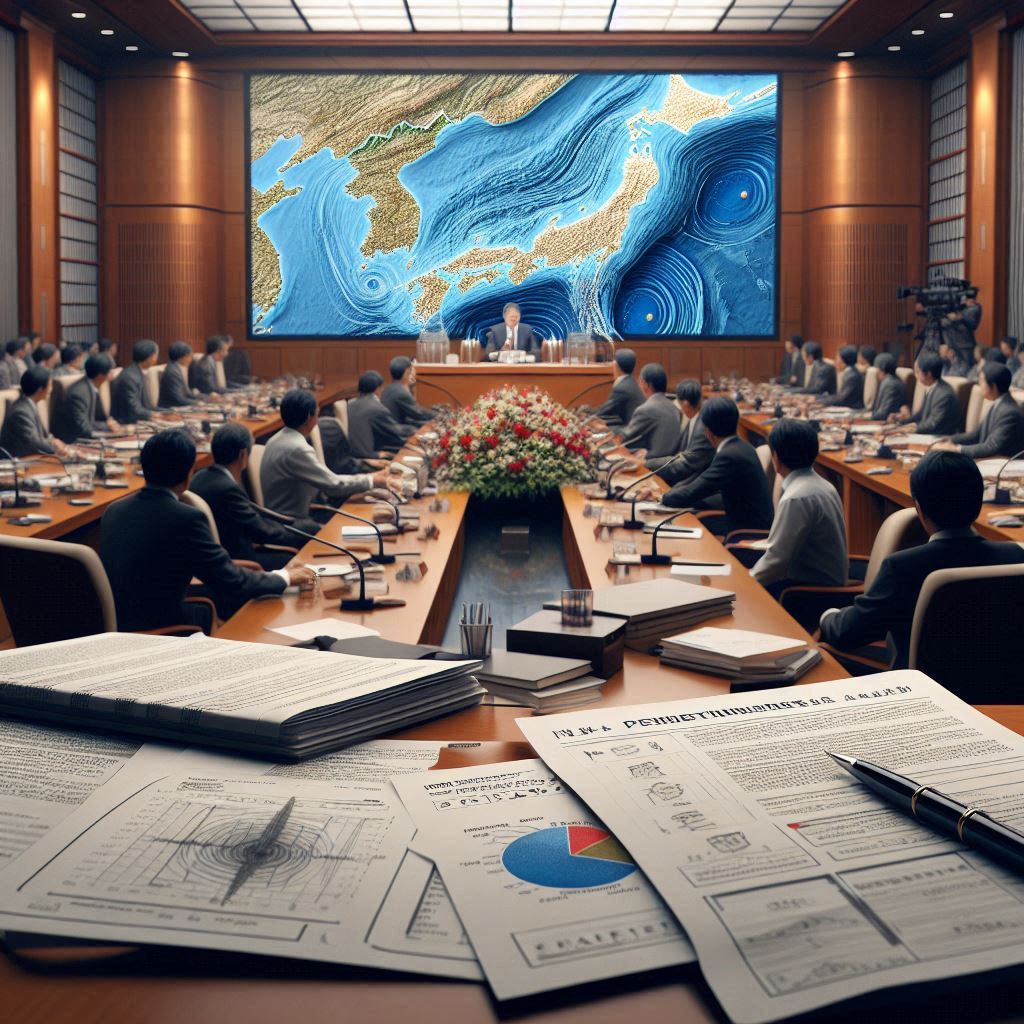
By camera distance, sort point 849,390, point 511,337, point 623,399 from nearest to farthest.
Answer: point 623,399 < point 849,390 < point 511,337

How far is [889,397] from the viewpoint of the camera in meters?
9.70

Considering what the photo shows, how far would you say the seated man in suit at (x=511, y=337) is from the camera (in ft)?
43.7

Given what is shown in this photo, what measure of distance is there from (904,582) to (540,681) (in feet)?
4.59

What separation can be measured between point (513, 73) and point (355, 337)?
11.5 feet

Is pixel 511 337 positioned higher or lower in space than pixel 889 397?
higher

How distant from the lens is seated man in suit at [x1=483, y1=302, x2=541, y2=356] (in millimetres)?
13320

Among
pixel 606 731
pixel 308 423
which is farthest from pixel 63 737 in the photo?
pixel 308 423

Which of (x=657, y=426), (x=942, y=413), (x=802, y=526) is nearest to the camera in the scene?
(x=802, y=526)

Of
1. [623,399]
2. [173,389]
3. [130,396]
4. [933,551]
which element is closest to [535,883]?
[933,551]

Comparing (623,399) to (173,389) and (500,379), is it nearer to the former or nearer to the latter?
(500,379)

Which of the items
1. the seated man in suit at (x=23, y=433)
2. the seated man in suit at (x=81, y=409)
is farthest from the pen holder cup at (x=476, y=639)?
the seated man in suit at (x=81, y=409)

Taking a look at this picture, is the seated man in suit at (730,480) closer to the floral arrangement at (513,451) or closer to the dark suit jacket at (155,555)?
the floral arrangement at (513,451)

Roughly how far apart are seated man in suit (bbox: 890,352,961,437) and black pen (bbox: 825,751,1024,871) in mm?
7674

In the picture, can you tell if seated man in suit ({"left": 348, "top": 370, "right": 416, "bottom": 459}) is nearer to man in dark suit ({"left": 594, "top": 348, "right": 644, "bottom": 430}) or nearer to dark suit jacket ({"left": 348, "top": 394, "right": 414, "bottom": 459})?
dark suit jacket ({"left": 348, "top": 394, "right": 414, "bottom": 459})
